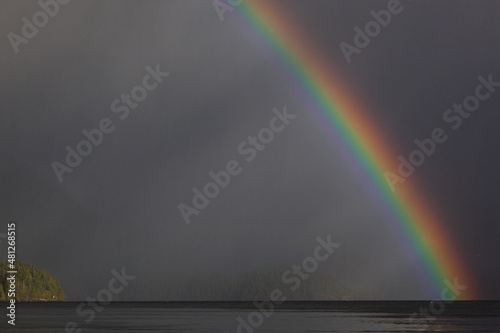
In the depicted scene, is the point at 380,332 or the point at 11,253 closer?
the point at 11,253

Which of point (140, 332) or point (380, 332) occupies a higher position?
point (140, 332)

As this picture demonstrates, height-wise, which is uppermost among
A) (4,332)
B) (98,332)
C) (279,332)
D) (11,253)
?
(11,253)

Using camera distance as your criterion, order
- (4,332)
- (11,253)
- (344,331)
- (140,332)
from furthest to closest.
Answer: (344,331), (140,332), (4,332), (11,253)

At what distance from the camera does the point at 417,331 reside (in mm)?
96562

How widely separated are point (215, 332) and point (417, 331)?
84.8ft

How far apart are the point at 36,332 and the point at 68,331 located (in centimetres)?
683

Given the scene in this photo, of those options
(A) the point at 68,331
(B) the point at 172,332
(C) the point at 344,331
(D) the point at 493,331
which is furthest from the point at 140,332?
(D) the point at 493,331

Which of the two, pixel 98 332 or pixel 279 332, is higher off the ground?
pixel 98 332

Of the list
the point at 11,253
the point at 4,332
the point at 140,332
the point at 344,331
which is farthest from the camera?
the point at 344,331

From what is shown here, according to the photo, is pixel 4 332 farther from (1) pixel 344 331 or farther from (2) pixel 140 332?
(1) pixel 344 331

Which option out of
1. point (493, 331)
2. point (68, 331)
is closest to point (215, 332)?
point (68, 331)

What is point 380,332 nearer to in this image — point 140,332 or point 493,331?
point 493,331

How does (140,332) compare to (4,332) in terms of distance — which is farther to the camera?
(140,332)

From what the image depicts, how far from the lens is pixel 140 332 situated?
305 feet
